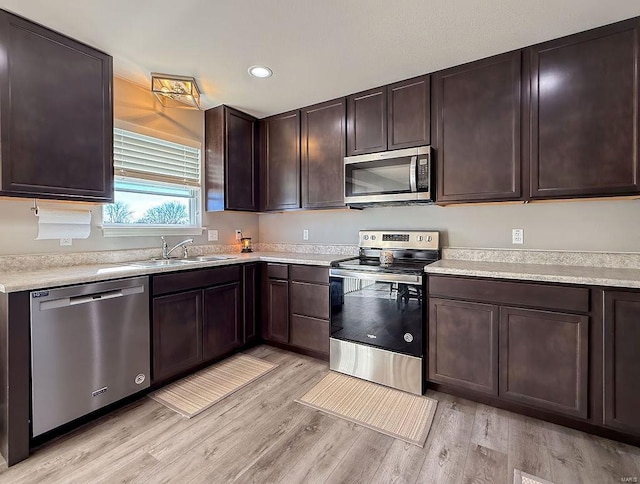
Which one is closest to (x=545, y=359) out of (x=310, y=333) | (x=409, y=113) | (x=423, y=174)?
(x=423, y=174)

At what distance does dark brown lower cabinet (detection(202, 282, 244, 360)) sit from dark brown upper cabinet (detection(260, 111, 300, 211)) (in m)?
1.05

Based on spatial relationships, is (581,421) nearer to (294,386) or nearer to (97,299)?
(294,386)

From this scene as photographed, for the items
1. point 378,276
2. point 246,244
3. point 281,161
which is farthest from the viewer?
point 246,244

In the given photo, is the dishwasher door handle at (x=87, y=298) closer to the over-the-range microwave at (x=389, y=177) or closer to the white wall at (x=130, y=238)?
the white wall at (x=130, y=238)

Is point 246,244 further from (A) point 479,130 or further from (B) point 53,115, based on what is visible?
(A) point 479,130

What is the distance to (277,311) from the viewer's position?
10.1ft

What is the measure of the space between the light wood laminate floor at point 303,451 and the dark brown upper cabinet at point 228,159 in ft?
6.45

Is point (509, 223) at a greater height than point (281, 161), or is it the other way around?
point (281, 161)

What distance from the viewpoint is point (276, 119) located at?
3.40m

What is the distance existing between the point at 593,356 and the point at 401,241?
1.52 metres

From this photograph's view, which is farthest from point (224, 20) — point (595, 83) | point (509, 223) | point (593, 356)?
point (593, 356)

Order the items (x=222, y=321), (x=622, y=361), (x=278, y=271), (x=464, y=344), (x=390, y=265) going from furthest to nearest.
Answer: (x=278, y=271) < (x=222, y=321) < (x=390, y=265) < (x=464, y=344) < (x=622, y=361)

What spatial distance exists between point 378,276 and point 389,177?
0.86m

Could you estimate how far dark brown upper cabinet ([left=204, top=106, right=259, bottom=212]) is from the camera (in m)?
3.18
